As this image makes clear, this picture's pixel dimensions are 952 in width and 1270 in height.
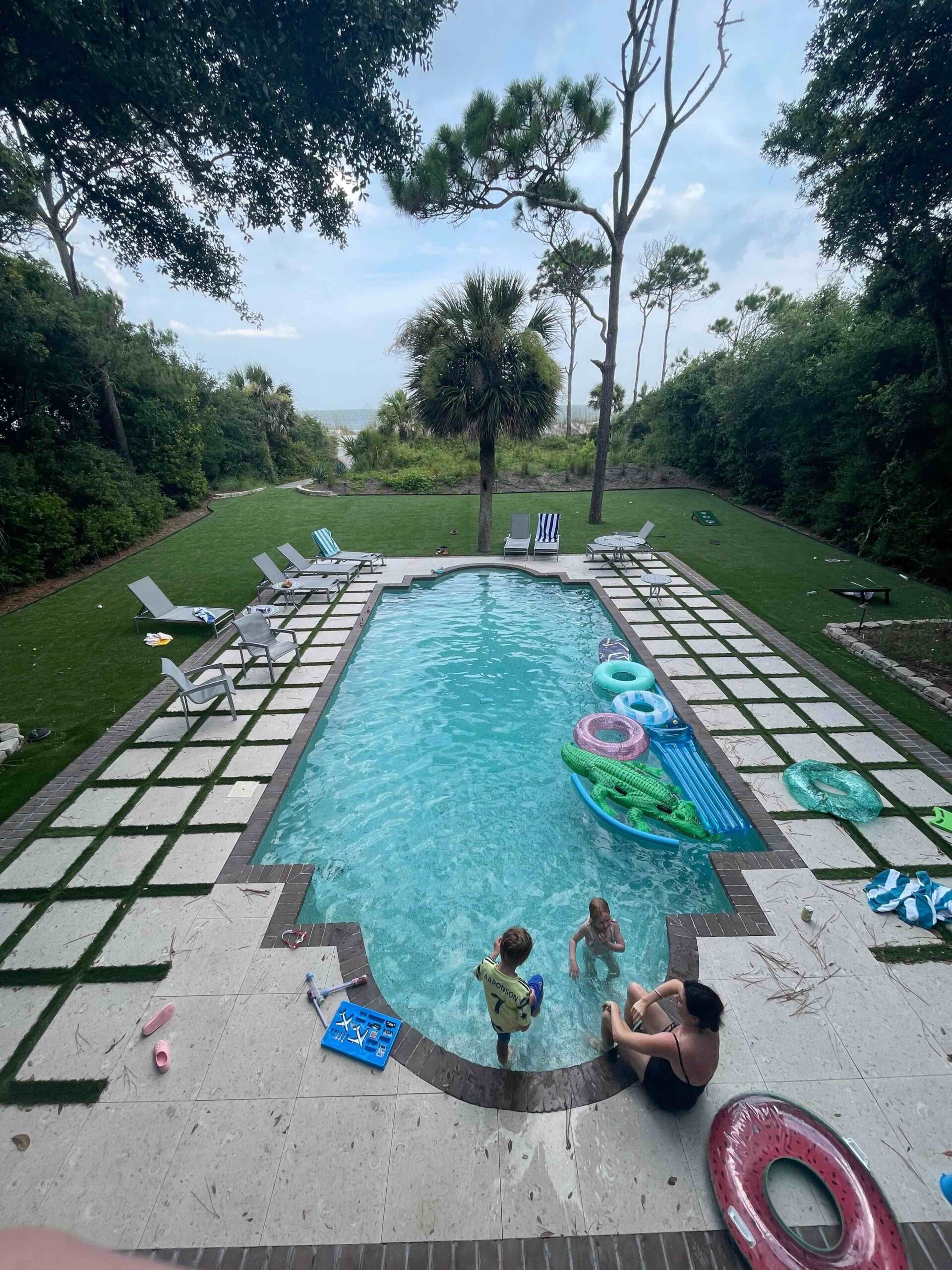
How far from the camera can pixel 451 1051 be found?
361 centimetres

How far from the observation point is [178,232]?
25.6ft

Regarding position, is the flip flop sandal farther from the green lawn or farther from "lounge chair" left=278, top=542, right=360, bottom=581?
"lounge chair" left=278, top=542, right=360, bottom=581

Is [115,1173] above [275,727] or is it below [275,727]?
below

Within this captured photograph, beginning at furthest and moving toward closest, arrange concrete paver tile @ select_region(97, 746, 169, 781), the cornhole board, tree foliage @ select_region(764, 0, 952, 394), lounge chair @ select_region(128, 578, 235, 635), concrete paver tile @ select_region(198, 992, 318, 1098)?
the cornhole board → lounge chair @ select_region(128, 578, 235, 635) → tree foliage @ select_region(764, 0, 952, 394) → concrete paver tile @ select_region(97, 746, 169, 781) → concrete paver tile @ select_region(198, 992, 318, 1098)

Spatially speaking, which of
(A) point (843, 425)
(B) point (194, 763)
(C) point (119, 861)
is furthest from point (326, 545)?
(A) point (843, 425)

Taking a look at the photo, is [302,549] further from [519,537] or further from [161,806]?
[161,806]

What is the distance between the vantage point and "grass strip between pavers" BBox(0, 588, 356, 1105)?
3320mm

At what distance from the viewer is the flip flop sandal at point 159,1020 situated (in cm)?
360

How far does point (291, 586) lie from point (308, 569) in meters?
1.82

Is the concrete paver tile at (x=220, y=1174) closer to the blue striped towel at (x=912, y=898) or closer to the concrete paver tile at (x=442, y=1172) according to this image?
the concrete paver tile at (x=442, y=1172)

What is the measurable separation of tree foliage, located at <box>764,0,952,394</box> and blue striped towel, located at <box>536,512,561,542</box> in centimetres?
766

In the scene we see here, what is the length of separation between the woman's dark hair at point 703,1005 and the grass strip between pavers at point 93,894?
11.7 feet

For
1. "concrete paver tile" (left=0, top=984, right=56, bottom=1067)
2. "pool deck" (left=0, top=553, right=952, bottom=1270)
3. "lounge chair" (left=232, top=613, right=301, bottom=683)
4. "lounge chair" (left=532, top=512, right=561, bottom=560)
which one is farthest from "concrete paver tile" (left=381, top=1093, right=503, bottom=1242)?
"lounge chair" (left=532, top=512, right=561, bottom=560)

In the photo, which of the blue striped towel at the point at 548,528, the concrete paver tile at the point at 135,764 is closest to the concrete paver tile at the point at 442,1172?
the concrete paver tile at the point at 135,764
